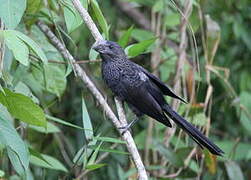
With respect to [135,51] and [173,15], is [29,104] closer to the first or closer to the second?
[135,51]

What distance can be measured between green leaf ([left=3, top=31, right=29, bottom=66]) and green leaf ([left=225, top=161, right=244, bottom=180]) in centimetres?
243

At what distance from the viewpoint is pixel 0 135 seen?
220cm

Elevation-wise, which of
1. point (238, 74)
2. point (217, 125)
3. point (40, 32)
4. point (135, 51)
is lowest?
point (217, 125)

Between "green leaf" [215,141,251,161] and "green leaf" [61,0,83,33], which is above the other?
"green leaf" [61,0,83,33]

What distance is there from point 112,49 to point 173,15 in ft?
3.30

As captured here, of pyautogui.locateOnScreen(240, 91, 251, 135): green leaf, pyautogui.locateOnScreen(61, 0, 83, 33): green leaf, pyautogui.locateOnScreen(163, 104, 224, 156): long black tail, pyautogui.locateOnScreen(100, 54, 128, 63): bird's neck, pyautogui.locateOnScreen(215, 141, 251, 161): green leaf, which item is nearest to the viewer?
pyautogui.locateOnScreen(61, 0, 83, 33): green leaf

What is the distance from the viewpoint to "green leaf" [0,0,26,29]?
85.9 inches

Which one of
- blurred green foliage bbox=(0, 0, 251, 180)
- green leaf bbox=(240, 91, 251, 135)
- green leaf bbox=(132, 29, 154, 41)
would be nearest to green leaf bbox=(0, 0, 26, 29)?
blurred green foliage bbox=(0, 0, 251, 180)

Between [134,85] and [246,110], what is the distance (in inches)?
46.1

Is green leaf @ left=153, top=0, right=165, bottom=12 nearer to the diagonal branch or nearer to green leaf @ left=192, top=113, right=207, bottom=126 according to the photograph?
green leaf @ left=192, top=113, right=207, bottom=126

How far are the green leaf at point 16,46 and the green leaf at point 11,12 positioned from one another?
0.20 ft

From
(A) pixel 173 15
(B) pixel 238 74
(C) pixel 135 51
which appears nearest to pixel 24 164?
(C) pixel 135 51

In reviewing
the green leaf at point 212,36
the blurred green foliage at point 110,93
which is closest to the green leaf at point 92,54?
the blurred green foliage at point 110,93

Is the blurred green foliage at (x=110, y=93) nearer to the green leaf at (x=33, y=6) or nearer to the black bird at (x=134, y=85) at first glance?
the green leaf at (x=33, y=6)
